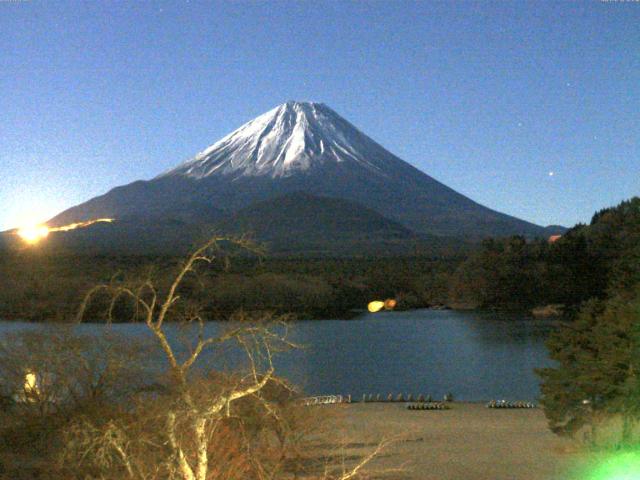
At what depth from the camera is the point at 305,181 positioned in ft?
319

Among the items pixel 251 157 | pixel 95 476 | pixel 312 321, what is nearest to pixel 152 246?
pixel 312 321

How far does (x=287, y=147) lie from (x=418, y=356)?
78.0 m

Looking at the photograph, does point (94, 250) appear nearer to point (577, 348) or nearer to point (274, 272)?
point (274, 272)

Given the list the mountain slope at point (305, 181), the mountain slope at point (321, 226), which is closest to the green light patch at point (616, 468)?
the mountain slope at point (321, 226)

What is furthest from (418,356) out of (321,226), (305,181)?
(305,181)

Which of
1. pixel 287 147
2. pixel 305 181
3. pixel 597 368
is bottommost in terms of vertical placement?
pixel 597 368

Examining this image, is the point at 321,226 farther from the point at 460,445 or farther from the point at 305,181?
the point at 460,445

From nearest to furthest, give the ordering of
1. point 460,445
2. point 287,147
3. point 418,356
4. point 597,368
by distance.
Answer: point 597,368, point 460,445, point 418,356, point 287,147

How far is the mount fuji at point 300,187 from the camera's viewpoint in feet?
281

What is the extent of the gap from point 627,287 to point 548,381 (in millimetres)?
2751

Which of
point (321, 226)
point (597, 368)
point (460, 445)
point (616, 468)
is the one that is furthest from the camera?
point (321, 226)

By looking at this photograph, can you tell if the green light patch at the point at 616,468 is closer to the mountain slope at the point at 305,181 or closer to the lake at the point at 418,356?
the lake at the point at 418,356

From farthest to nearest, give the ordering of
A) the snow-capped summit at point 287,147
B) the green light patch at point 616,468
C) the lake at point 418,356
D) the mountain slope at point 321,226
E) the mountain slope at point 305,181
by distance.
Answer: the snow-capped summit at point 287,147, the mountain slope at point 305,181, the mountain slope at point 321,226, the lake at point 418,356, the green light patch at point 616,468

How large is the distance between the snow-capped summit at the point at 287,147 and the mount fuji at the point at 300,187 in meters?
0.12
